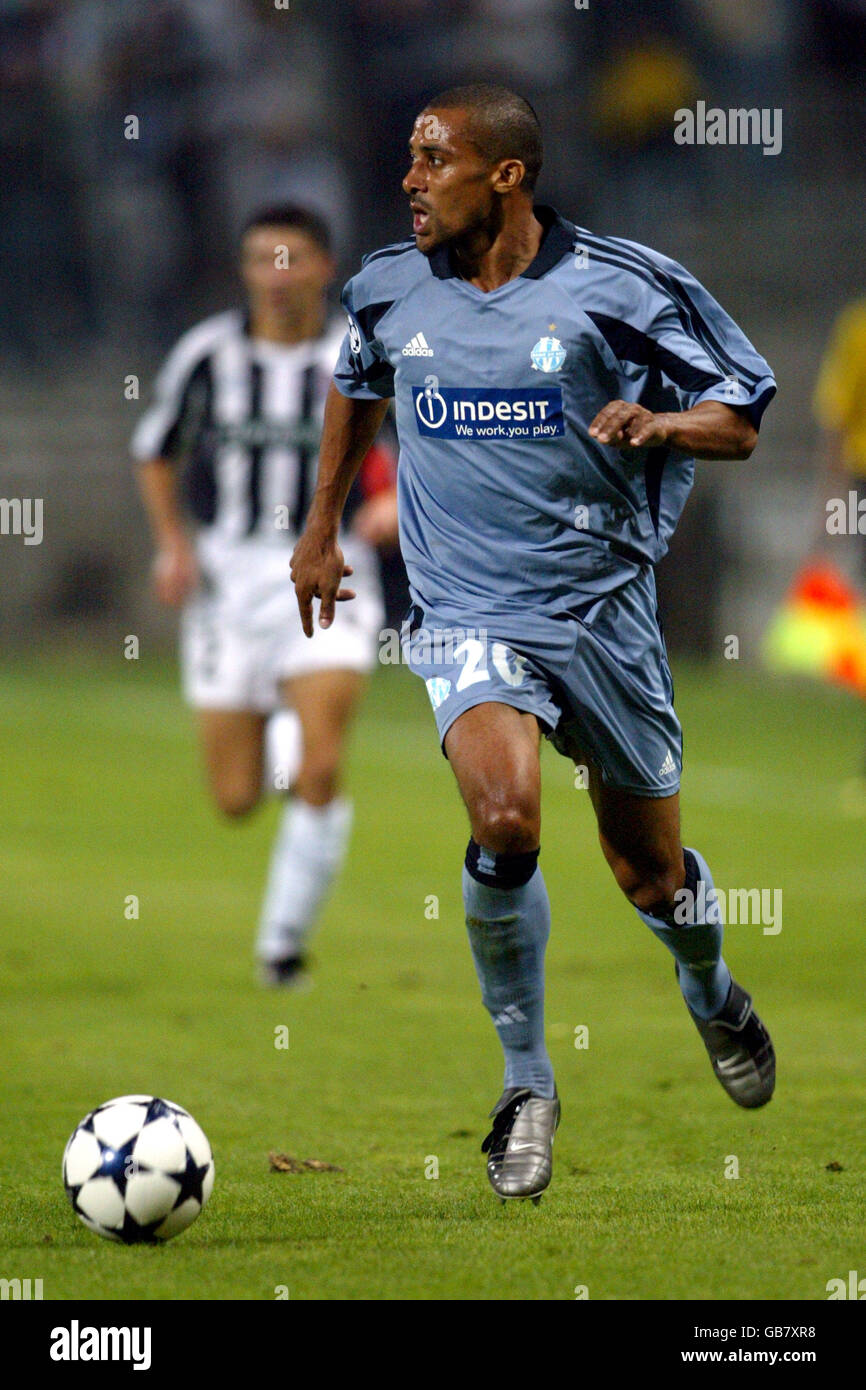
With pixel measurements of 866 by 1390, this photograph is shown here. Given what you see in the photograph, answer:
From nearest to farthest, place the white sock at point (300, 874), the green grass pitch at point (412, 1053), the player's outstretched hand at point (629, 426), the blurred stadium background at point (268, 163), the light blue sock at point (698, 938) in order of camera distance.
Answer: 1. the green grass pitch at point (412, 1053)
2. the player's outstretched hand at point (629, 426)
3. the light blue sock at point (698, 938)
4. the white sock at point (300, 874)
5. the blurred stadium background at point (268, 163)

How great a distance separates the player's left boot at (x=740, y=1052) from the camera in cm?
456

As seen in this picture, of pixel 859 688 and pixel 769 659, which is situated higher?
pixel 769 659

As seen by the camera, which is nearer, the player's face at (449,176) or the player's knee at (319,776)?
the player's face at (449,176)

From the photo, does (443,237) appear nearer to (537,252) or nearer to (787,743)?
(537,252)

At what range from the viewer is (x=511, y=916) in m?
4.07

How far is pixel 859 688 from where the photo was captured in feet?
44.4

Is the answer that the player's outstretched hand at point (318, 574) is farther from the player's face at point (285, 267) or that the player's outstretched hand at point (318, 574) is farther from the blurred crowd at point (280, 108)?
the blurred crowd at point (280, 108)

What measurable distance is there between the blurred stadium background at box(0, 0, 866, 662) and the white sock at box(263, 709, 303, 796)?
12.5 meters

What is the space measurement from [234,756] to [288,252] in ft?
5.53

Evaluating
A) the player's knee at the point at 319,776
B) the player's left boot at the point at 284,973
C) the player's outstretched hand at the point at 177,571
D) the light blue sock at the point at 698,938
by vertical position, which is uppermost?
the player's outstretched hand at the point at 177,571

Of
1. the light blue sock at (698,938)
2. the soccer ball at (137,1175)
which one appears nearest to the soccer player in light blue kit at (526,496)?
the light blue sock at (698,938)

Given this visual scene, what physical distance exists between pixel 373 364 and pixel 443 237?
0.37m

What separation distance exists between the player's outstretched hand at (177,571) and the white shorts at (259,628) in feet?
0.32
